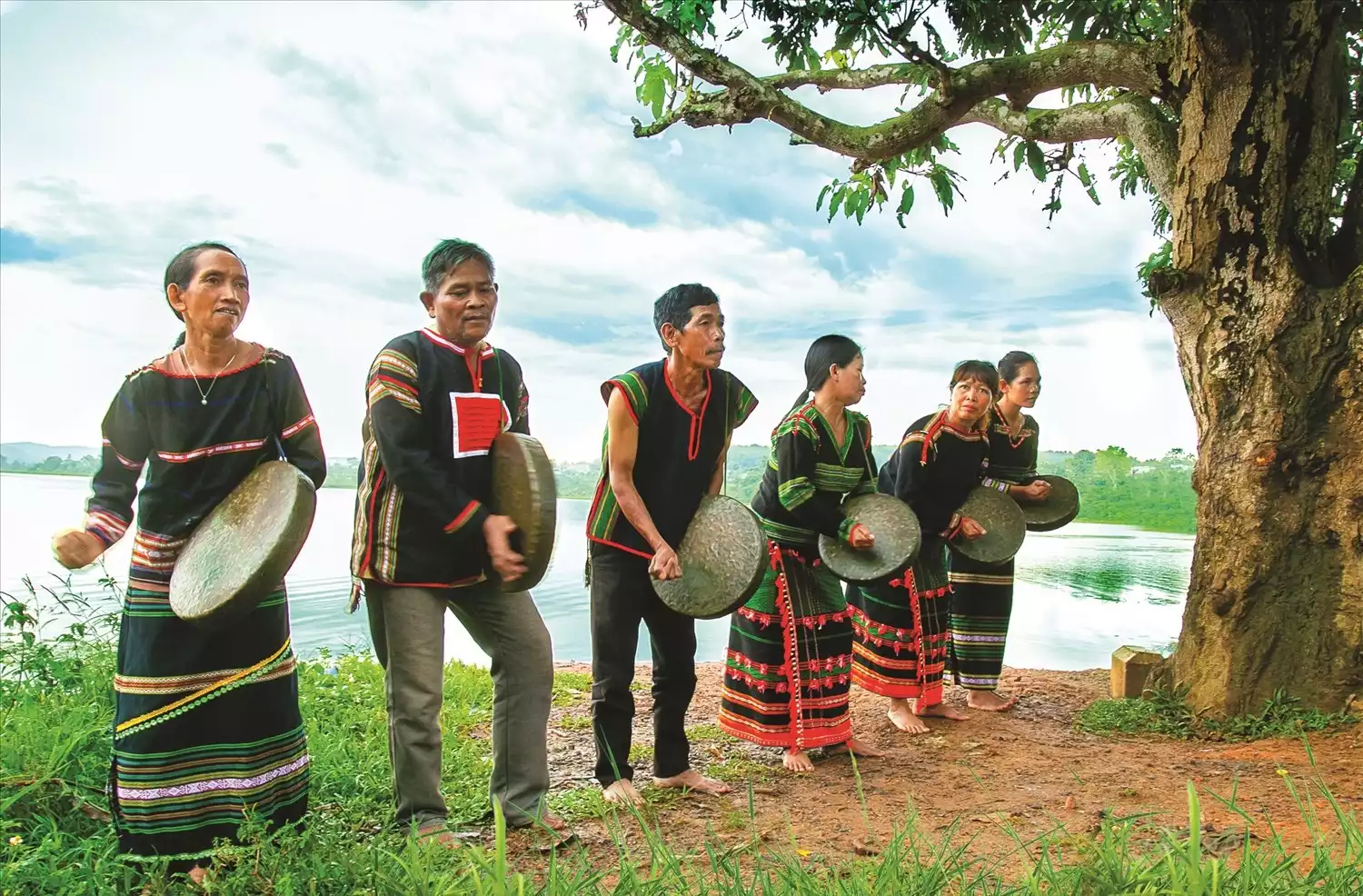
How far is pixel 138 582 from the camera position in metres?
3.01

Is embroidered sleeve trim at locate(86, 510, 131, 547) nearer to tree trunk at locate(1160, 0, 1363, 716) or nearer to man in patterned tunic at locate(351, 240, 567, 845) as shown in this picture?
man in patterned tunic at locate(351, 240, 567, 845)

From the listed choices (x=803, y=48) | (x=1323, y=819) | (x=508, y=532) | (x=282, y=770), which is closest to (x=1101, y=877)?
(x=1323, y=819)

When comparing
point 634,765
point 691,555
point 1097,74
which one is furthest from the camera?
point 1097,74

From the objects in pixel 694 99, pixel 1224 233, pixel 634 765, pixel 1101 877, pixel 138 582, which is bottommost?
pixel 634 765

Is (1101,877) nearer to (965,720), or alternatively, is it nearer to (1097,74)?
(965,720)

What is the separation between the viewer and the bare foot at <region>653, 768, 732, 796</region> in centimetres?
399

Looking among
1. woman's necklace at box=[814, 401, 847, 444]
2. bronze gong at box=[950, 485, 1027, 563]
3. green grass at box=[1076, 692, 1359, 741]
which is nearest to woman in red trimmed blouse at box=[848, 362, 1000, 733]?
bronze gong at box=[950, 485, 1027, 563]

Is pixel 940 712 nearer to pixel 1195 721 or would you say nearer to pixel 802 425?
pixel 1195 721

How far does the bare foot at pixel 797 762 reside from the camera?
172 inches

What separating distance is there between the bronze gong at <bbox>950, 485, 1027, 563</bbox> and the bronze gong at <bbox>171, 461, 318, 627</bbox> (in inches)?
137

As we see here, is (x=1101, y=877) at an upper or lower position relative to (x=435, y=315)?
lower

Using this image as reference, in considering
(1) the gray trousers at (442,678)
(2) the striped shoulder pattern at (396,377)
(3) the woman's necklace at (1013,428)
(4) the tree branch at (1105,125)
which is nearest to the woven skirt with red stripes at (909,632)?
(3) the woman's necklace at (1013,428)

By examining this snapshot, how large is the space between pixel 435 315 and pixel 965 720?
11.7 ft

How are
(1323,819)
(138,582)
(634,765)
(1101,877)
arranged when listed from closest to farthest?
(1101,877)
(138,582)
(1323,819)
(634,765)
